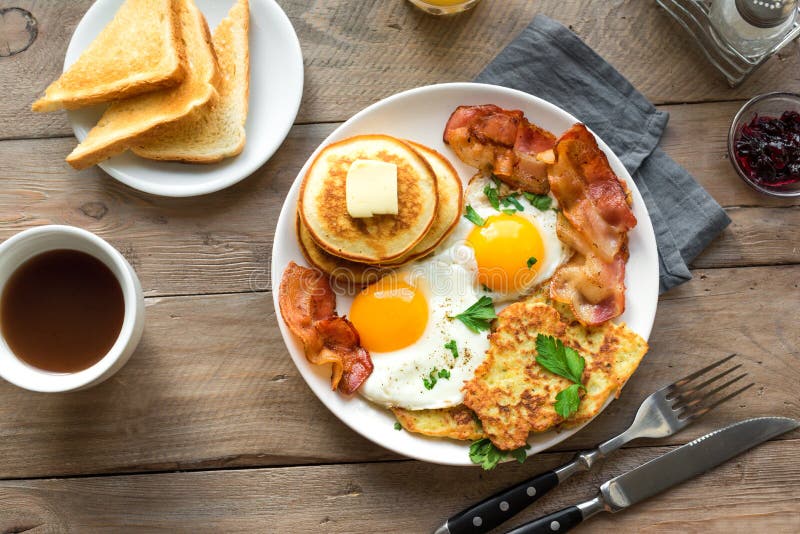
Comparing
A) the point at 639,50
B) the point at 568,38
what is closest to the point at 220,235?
the point at 568,38

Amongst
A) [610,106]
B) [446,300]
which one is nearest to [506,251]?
[446,300]

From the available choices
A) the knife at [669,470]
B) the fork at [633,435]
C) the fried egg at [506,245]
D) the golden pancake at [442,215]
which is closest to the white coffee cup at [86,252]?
the golden pancake at [442,215]

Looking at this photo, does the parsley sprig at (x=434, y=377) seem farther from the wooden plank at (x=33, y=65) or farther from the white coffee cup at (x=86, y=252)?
the wooden plank at (x=33, y=65)

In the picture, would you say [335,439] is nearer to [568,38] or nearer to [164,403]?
[164,403]

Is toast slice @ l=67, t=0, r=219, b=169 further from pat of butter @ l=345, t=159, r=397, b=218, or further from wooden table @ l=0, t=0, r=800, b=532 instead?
pat of butter @ l=345, t=159, r=397, b=218

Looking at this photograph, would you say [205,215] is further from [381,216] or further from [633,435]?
[633,435]

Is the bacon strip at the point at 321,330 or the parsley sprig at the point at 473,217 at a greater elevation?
the parsley sprig at the point at 473,217
